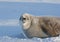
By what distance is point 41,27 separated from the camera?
13.1 ft

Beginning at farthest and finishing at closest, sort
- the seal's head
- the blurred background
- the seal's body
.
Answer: the blurred background < the seal's body < the seal's head

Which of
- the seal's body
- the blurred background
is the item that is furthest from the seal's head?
the blurred background

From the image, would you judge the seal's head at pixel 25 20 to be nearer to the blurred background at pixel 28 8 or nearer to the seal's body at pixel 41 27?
the seal's body at pixel 41 27

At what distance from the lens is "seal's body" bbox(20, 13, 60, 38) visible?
3.88 meters

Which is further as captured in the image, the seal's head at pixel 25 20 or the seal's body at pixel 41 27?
the seal's body at pixel 41 27

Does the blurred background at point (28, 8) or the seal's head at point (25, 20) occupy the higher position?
the seal's head at point (25, 20)

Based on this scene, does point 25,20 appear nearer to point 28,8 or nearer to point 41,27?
point 41,27

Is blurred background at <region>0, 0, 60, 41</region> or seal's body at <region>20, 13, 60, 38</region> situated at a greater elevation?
seal's body at <region>20, 13, 60, 38</region>

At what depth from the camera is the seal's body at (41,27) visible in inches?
153

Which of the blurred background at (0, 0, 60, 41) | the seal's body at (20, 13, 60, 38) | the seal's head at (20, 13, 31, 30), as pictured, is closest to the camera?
the seal's head at (20, 13, 31, 30)

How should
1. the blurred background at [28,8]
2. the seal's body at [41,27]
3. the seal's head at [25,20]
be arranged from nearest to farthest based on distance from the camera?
the seal's head at [25,20] → the seal's body at [41,27] → the blurred background at [28,8]

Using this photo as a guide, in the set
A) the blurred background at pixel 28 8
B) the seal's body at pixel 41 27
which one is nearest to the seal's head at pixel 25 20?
the seal's body at pixel 41 27

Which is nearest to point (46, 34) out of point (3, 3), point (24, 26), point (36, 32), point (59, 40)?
point (36, 32)

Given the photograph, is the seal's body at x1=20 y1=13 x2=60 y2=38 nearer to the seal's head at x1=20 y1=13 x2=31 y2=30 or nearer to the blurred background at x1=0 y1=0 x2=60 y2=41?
the seal's head at x1=20 y1=13 x2=31 y2=30
